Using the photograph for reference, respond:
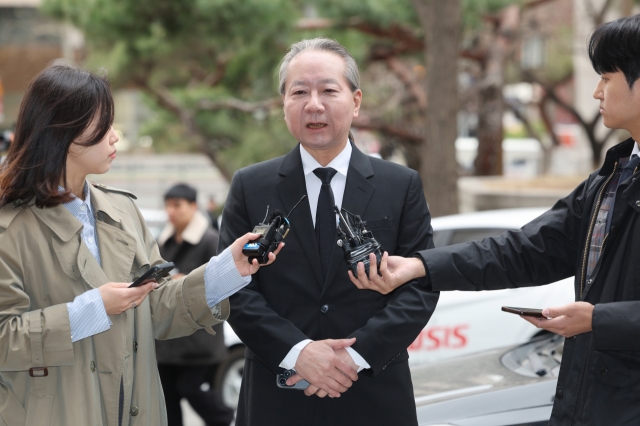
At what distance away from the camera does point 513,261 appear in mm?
2844

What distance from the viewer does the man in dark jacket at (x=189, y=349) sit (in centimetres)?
558

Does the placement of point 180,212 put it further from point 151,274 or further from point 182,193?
point 151,274

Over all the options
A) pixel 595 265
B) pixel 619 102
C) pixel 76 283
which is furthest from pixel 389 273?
pixel 76 283

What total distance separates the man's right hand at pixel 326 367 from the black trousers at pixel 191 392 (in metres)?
3.20

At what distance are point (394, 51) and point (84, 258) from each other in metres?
11.3

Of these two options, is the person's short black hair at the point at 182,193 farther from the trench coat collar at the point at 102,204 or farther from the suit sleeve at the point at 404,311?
the suit sleeve at the point at 404,311

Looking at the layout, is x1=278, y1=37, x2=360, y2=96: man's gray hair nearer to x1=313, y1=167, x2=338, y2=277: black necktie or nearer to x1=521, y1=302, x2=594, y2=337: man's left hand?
x1=313, y1=167, x2=338, y2=277: black necktie

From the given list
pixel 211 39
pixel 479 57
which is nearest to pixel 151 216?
A: pixel 211 39

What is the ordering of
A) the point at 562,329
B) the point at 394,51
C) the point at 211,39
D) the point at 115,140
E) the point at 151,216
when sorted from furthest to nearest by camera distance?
1. the point at 394,51
2. the point at 211,39
3. the point at 151,216
4. the point at 115,140
5. the point at 562,329

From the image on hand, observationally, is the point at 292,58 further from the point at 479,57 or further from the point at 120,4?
the point at 479,57

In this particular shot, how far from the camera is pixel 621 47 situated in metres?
2.47

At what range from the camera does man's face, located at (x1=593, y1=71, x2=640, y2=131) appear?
250 cm

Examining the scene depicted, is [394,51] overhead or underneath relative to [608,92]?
overhead

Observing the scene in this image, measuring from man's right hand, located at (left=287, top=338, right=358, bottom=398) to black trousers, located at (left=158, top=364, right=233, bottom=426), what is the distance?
3.20 m
